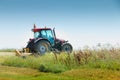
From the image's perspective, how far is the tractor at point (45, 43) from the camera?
26.4 m

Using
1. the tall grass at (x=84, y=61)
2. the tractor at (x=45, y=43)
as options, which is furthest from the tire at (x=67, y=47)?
the tall grass at (x=84, y=61)

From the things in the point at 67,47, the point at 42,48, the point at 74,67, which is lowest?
the point at 74,67

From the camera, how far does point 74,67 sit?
19.6 meters

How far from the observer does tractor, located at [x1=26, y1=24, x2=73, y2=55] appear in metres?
26.4

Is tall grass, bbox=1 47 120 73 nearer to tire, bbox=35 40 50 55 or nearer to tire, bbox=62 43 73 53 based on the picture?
tire, bbox=35 40 50 55

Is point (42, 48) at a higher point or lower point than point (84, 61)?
higher

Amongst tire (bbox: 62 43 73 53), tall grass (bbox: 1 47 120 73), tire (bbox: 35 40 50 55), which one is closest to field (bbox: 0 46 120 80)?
tall grass (bbox: 1 47 120 73)

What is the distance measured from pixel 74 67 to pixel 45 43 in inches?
289

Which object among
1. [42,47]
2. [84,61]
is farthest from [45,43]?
[84,61]

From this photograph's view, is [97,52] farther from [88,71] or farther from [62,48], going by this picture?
[62,48]

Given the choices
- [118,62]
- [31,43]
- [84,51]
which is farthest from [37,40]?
[118,62]

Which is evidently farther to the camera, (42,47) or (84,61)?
(42,47)

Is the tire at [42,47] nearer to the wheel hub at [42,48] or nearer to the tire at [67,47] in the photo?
the wheel hub at [42,48]

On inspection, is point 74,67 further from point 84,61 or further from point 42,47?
point 42,47
